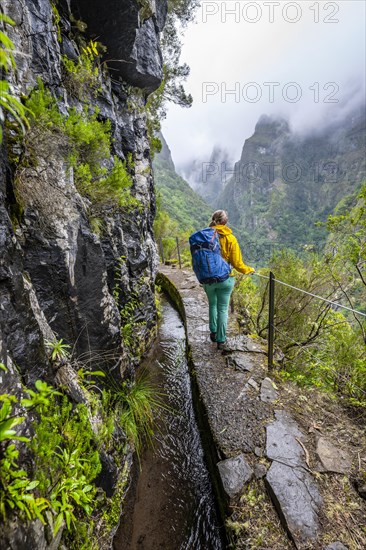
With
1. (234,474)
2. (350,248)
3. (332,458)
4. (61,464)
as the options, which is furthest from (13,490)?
(350,248)

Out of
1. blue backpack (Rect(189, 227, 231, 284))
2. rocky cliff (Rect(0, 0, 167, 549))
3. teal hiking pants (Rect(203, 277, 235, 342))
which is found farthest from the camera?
teal hiking pants (Rect(203, 277, 235, 342))

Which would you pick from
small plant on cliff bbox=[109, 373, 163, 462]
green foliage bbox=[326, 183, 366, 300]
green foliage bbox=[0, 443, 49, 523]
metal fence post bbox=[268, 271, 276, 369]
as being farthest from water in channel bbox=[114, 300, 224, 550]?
green foliage bbox=[326, 183, 366, 300]

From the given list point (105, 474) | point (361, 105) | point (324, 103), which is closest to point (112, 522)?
point (105, 474)

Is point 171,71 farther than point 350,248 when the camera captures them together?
Yes

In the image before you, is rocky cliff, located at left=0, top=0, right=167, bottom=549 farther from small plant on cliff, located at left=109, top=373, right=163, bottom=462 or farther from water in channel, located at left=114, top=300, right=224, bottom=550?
water in channel, located at left=114, top=300, right=224, bottom=550

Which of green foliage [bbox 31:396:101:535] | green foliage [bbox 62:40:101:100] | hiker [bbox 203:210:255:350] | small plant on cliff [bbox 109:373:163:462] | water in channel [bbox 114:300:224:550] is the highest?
green foliage [bbox 62:40:101:100]

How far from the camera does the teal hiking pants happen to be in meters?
3.76

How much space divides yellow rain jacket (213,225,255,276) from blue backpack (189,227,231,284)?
95mm

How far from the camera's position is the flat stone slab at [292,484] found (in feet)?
6.31

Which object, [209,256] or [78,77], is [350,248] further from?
[78,77]

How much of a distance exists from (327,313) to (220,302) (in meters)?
2.36

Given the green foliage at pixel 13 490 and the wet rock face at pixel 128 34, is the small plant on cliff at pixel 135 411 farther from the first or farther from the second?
the wet rock face at pixel 128 34

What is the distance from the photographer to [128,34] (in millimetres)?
4609

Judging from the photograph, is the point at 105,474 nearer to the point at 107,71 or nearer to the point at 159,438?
the point at 159,438
